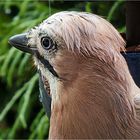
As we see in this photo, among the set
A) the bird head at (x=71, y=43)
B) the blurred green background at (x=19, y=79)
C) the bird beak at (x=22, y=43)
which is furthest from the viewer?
the blurred green background at (x=19, y=79)

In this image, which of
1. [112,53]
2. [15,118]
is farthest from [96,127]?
[15,118]

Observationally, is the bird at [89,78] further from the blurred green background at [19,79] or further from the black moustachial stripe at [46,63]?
the blurred green background at [19,79]

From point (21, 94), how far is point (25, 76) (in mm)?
107

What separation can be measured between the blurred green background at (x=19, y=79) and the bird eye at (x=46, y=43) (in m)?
1.62

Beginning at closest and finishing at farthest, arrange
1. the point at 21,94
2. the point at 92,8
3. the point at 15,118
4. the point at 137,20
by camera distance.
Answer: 1. the point at 137,20
2. the point at 92,8
3. the point at 21,94
4. the point at 15,118

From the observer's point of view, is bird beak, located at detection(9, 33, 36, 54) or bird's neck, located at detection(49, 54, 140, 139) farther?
bird beak, located at detection(9, 33, 36, 54)

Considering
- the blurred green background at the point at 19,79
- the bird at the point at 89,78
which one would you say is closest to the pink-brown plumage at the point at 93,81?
the bird at the point at 89,78

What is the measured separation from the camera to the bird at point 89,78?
47.2 inches

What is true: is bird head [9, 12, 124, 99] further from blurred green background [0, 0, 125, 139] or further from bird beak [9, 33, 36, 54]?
blurred green background [0, 0, 125, 139]

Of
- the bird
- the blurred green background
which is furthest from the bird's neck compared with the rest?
the blurred green background

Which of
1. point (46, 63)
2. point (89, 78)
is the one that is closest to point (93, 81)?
point (89, 78)

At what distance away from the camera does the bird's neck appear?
1206mm

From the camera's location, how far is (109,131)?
48.1 inches

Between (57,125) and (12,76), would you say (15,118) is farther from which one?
(57,125)
